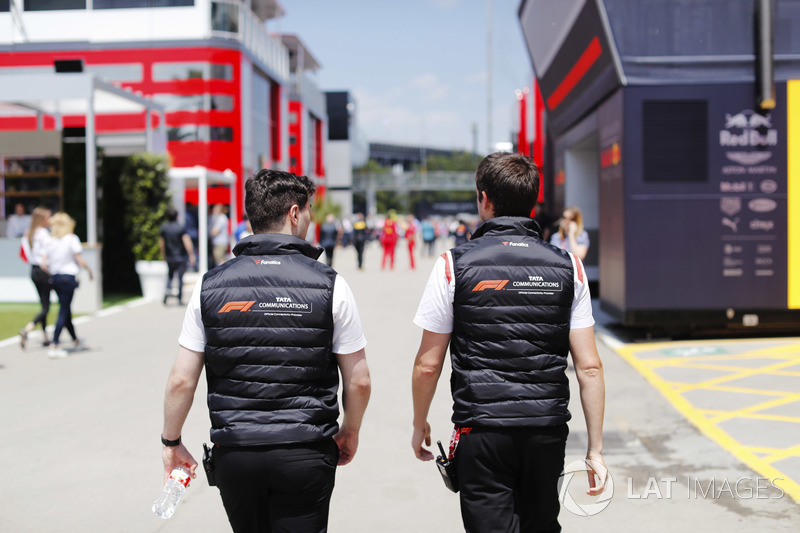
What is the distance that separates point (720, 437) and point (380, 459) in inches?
100

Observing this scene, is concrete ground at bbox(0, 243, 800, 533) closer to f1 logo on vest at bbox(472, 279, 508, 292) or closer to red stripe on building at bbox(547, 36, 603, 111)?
f1 logo on vest at bbox(472, 279, 508, 292)

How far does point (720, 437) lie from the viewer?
20.9 ft

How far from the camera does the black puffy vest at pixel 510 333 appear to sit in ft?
9.64

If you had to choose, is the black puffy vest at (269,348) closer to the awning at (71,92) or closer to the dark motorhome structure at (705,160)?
the dark motorhome structure at (705,160)

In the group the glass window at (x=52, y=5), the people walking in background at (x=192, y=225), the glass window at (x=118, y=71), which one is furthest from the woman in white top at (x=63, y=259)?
the glass window at (x=52, y=5)

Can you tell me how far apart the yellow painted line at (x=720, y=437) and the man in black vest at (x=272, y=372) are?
133 inches

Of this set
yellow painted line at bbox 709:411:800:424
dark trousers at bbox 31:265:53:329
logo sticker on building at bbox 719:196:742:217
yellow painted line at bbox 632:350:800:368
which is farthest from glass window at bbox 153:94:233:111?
yellow painted line at bbox 709:411:800:424

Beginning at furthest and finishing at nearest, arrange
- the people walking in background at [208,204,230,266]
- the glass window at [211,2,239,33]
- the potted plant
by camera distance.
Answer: the glass window at [211,2,239,33] < the people walking in background at [208,204,230,266] < the potted plant

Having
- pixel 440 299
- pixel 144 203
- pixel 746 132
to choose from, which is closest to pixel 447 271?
pixel 440 299

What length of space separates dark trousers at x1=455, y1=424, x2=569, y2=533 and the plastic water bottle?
3.13 feet

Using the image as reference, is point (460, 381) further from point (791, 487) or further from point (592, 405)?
point (791, 487)

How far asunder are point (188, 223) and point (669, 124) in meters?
12.7

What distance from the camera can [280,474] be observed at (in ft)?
9.01

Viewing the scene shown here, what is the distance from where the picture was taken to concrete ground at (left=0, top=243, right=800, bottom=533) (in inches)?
185
